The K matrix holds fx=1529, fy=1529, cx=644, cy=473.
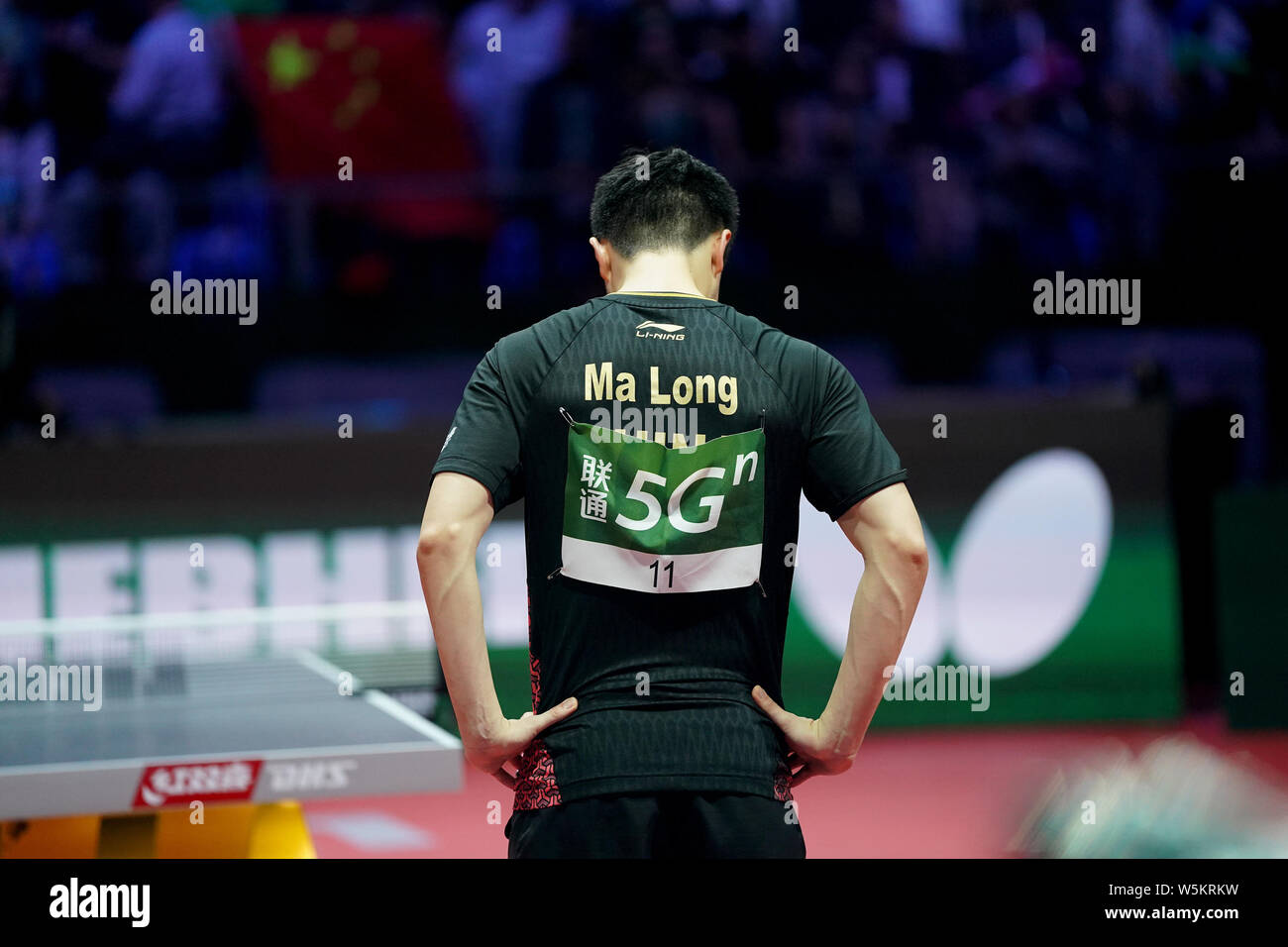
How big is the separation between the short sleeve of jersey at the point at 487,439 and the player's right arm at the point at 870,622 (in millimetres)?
556

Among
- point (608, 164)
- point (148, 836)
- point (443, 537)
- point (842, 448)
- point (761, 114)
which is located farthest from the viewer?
point (761, 114)

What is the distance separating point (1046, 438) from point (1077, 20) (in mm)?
3229

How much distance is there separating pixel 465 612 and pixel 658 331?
1.85ft

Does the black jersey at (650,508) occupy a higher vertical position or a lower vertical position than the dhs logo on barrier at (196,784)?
higher

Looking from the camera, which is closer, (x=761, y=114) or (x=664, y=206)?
(x=664, y=206)

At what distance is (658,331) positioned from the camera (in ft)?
8.34

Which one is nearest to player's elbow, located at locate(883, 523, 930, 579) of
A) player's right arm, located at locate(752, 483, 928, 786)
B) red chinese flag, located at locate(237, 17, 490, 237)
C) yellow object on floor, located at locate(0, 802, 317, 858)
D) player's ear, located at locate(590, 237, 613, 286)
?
player's right arm, located at locate(752, 483, 928, 786)

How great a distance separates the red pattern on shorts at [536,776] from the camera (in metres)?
2.50

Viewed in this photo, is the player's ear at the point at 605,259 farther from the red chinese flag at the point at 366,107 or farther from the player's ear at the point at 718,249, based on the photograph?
the red chinese flag at the point at 366,107

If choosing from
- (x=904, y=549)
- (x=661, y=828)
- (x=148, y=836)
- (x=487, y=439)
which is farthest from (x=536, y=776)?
(x=148, y=836)

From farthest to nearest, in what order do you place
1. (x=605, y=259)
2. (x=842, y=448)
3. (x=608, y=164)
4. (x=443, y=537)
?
(x=608, y=164)
(x=605, y=259)
(x=842, y=448)
(x=443, y=537)

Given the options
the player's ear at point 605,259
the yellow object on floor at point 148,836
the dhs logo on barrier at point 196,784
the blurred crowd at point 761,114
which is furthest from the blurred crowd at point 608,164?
the player's ear at point 605,259

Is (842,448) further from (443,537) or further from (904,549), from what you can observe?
(443,537)

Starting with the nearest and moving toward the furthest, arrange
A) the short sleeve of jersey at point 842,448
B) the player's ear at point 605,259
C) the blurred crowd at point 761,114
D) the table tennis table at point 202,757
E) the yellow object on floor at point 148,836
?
the short sleeve of jersey at point 842,448 < the player's ear at point 605,259 < the table tennis table at point 202,757 < the yellow object on floor at point 148,836 < the blurred crowd at point 761,114
